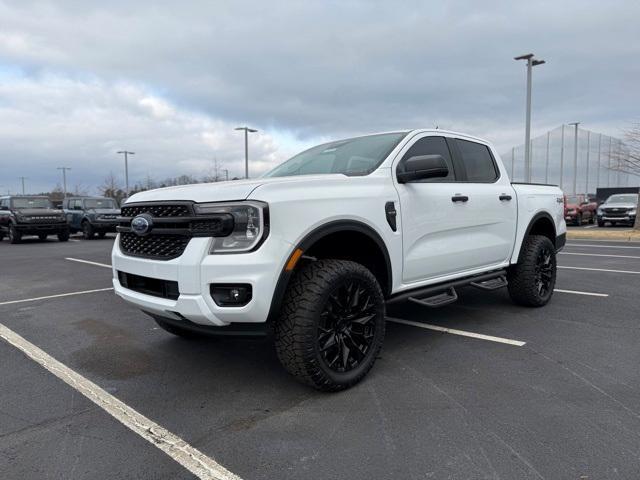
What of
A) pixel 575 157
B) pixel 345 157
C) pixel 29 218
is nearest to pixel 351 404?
pixel 345 157

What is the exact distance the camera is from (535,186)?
19.2ft

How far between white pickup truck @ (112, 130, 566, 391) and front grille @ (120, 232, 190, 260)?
0.01 m

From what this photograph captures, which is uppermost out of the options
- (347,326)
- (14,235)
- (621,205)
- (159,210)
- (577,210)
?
→ (159,210)

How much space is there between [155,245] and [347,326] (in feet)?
4.70

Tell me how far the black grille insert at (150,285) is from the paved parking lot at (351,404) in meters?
0.70

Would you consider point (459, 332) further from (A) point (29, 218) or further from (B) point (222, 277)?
(A) point (29, 218)

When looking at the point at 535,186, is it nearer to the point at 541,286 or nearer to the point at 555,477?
the point at 541,286

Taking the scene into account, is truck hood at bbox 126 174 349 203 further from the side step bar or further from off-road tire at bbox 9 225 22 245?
off-road tire at bbox 9 225 22 245

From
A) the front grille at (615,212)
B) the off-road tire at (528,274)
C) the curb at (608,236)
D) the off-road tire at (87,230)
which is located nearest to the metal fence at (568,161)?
the front grille at (615,212)

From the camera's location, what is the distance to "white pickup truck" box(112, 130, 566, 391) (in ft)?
9.67

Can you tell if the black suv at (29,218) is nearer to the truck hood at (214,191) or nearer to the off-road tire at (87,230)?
the off-road tire at (87,230)

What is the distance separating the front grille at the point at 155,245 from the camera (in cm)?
314

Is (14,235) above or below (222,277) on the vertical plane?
below

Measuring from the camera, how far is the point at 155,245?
3324 mm
